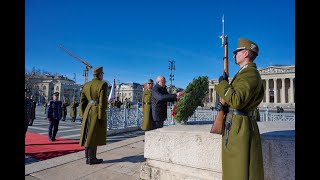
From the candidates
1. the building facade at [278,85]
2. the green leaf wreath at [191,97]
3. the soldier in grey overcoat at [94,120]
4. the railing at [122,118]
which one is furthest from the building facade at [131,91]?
the green leaf wreath at [191,97]

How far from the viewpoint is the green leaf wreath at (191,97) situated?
15.2 ft

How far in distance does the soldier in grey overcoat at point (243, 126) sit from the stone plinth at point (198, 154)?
57 centimetres

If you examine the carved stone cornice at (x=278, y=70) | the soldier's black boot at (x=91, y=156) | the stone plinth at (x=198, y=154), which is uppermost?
the carved stone cornice at (x=278, y=70)

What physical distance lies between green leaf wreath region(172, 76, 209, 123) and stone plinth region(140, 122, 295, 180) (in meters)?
1.00

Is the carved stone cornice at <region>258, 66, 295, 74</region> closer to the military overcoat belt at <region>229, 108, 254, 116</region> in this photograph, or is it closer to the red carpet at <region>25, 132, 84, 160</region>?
the red carpet at <region>25, 132, 84, 160</region>

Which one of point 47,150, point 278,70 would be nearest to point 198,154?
point 47,150

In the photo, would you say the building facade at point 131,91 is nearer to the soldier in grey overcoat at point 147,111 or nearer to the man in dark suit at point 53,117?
the man in dark suit at point 53,117

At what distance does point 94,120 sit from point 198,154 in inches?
107

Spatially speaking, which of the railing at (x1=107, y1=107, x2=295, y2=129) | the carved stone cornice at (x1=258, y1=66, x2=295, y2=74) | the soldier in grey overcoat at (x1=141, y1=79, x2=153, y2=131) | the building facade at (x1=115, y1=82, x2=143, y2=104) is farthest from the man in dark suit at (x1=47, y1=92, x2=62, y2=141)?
the building facade at (x1=115, y1=82, x2=143, y2=104)

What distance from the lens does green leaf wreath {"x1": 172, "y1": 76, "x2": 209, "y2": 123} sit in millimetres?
4645

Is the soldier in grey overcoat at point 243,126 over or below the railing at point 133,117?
over
